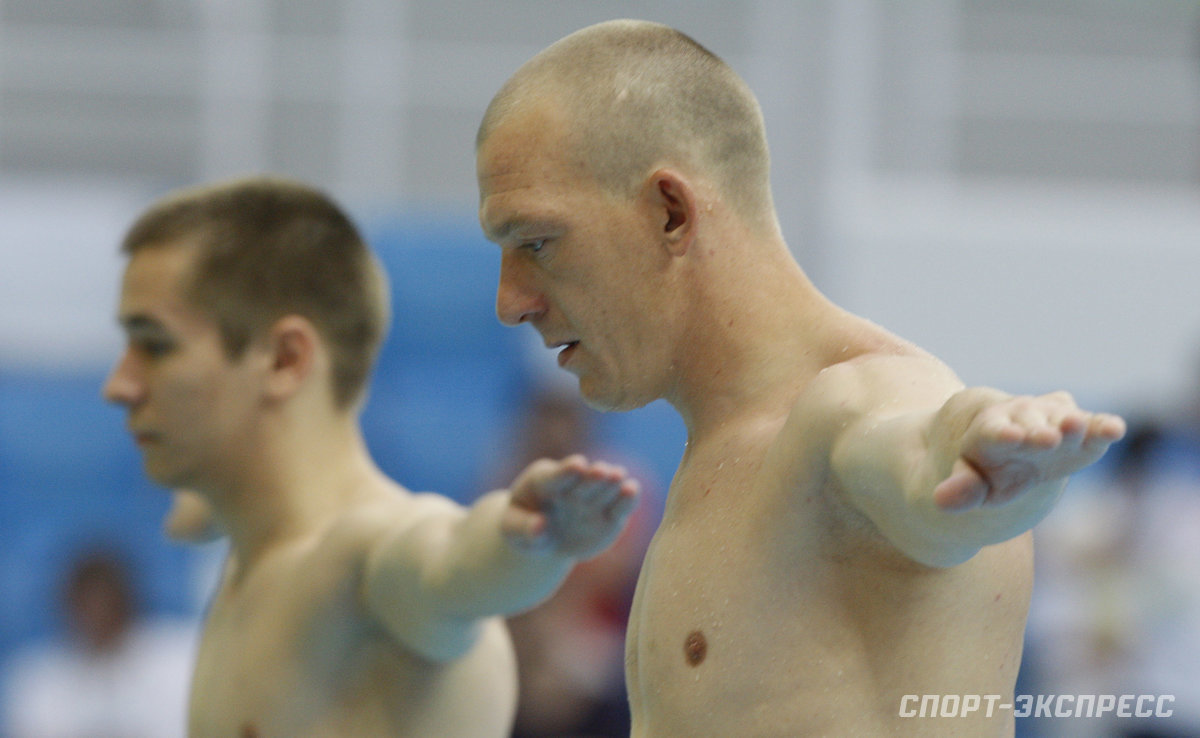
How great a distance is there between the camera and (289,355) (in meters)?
2.39

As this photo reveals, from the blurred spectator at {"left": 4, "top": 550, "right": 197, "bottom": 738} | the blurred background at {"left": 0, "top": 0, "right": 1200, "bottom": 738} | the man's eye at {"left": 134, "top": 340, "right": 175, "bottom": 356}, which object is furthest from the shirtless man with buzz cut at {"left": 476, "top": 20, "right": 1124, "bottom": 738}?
the blurred spectator at {"left": 4, "top": 550, "right": 197, "bottom": 738}

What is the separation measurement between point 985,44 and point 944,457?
9.44 m

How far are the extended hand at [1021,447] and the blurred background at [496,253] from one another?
8.22ft

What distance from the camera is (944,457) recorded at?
46.4 inches

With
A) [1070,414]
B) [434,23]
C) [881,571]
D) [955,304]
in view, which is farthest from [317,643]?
[434,23]

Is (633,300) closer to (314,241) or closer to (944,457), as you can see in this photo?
(944,457)

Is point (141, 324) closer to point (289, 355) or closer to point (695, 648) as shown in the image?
point (289, 355)

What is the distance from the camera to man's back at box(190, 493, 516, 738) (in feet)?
7.14

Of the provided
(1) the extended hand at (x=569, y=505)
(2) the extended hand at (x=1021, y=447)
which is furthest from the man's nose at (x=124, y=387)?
(2) the extended hand at (x=1021, y=447)

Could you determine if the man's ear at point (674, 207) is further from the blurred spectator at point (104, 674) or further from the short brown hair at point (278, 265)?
the blurred spectator at point (104, 674)

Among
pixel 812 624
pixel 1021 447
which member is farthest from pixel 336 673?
pixel 1021 447

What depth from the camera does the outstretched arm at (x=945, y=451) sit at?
107 cm

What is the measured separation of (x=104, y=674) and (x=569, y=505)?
3.15 m

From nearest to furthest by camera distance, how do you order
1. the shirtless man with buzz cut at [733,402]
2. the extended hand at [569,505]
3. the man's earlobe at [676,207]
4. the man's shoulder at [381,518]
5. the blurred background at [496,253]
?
the shirtless man with buzz cut at [733,402] < the man's earlobe at [676,207] < the extended hand at [569,505] < the man's shoulder at [381,518] < the blurred background at [496,253]
